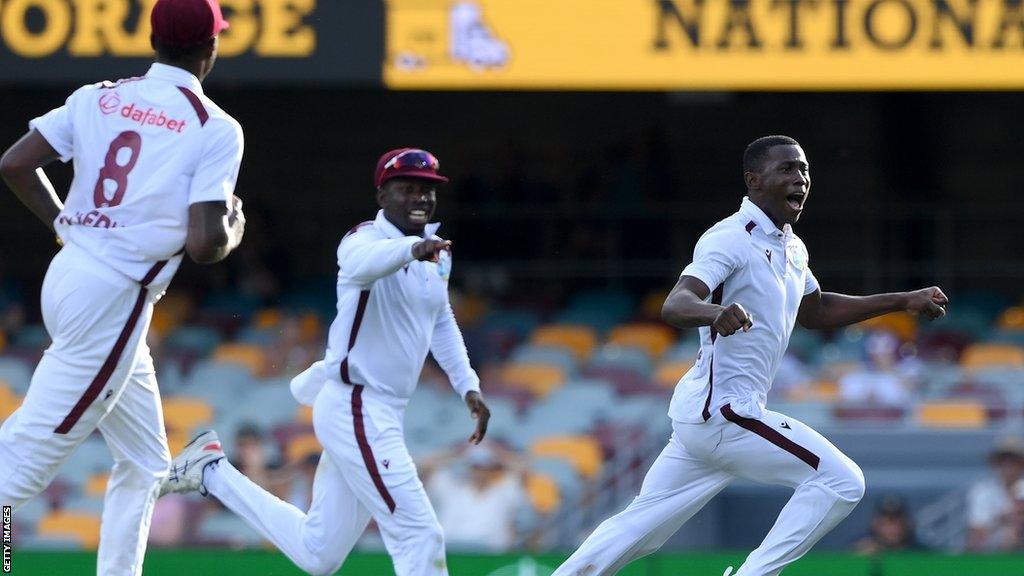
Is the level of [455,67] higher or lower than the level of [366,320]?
higher

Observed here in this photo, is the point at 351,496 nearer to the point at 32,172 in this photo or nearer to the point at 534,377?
the point at 32,172

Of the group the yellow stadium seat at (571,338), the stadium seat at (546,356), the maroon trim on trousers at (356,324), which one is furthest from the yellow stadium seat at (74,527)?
the maroon trim on trousers at (356,324)

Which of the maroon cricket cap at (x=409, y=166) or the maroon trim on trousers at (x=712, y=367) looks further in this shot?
the maroon cricket cap at (x=409, y=166)

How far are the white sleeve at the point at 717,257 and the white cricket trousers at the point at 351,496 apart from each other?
1.28 metres

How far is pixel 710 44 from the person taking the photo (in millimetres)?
10961

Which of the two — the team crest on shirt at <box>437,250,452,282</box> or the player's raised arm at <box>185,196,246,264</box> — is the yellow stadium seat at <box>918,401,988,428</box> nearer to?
the team crest on shirt at <box>437,250,452,282</box>

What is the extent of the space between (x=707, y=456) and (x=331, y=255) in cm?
908

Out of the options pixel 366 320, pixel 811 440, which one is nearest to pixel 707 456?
pixel 811 440

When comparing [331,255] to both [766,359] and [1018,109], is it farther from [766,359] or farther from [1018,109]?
[766,359]

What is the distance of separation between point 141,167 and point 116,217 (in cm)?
18

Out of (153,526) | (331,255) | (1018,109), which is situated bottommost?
(153,526)

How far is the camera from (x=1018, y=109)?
1588 centimetres

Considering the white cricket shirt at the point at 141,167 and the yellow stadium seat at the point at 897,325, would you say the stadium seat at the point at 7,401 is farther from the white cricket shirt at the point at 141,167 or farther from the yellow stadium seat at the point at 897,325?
the white cricket shirt at the point at 141,167

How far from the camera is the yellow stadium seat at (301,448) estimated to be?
11.0m
